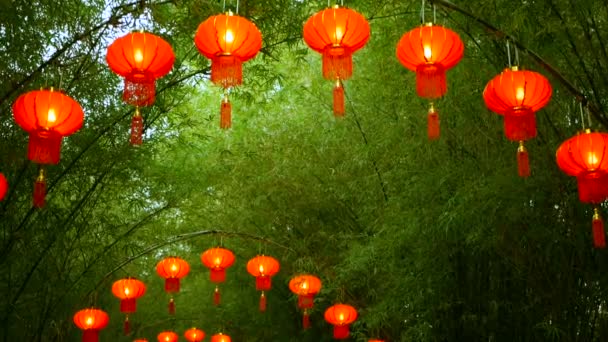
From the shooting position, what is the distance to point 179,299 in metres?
11.5

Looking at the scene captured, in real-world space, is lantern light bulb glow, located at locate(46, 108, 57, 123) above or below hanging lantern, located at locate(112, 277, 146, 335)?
below

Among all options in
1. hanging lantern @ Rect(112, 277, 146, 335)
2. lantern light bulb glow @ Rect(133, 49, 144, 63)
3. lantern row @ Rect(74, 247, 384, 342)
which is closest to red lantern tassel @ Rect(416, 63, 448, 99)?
lantern light bulb glow @ Rect(133, 49, 144, 63)

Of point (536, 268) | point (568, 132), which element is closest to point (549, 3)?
point (568, 132)

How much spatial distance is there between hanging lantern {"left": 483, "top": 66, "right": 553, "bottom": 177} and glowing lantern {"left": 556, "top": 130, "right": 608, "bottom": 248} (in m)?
0.29

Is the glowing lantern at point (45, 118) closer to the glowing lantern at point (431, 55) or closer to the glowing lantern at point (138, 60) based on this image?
the glowing lantern at point (138, 60)

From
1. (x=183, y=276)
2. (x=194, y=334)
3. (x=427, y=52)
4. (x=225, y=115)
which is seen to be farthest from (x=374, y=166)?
(x=194, y=334)

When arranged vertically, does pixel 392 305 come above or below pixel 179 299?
below

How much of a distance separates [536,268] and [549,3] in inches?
70.2

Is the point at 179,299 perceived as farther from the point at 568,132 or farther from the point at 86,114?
the point at 568,132

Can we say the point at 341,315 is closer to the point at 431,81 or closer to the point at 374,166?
the point at 374,166

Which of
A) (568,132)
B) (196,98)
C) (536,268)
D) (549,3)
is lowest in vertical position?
(536,268)

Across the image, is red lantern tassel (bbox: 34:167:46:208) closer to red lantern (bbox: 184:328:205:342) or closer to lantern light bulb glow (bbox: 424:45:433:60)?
lantern light bulb glow (bbox: 424:45:433:60)

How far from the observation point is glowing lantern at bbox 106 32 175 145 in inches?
132

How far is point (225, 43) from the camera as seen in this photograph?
328 centimetres
